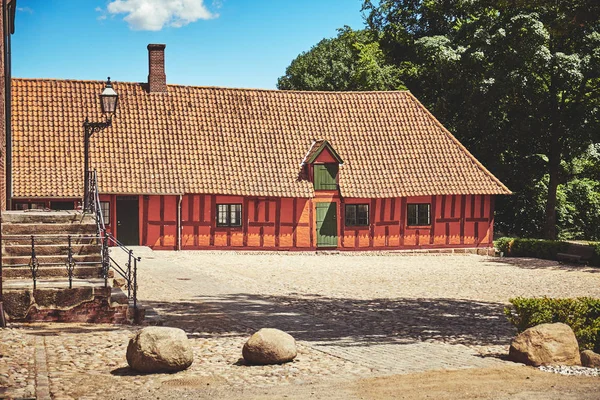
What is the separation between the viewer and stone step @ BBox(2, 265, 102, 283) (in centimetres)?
1709

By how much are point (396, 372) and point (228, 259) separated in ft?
65.3

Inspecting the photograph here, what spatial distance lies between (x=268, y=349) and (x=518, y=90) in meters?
29.8

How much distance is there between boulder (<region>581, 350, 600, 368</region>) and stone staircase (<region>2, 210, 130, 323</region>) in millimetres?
7811

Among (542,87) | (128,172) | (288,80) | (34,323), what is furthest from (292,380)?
(288,80)

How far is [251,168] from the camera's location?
115 ft

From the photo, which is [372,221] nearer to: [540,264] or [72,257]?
[540,264]

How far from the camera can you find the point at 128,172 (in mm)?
33344

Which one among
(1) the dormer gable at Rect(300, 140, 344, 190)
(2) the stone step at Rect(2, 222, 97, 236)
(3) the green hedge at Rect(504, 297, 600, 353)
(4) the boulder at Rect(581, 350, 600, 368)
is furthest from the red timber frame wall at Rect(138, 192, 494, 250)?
(4) the boulder at Rect(581, 350, 600, 368)

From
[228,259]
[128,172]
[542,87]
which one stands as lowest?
[228,259]

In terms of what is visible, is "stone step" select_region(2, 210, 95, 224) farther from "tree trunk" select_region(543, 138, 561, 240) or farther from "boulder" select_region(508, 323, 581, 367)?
"tree trunk" select_region(543, 138, 561, 240)

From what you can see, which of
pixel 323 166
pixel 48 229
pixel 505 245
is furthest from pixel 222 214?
pixel 48 229

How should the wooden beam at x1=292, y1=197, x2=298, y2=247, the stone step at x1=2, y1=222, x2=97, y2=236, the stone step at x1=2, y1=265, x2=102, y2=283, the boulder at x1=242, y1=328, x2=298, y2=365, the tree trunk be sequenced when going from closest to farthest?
1. the boulder at x1=242, y1=328, x2=298, y2=365
2. the stone step at x1=2, y1=265, x2=102, y2=283
3. the stone step at x1=2, y1=222, x2=97, y2=236
4. the wooden beam at x1=292, y1=197, x2=298, y2=247
5. the tree trunk

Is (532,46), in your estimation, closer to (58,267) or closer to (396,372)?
(58,267)

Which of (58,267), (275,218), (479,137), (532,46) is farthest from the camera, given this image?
(479,137)
